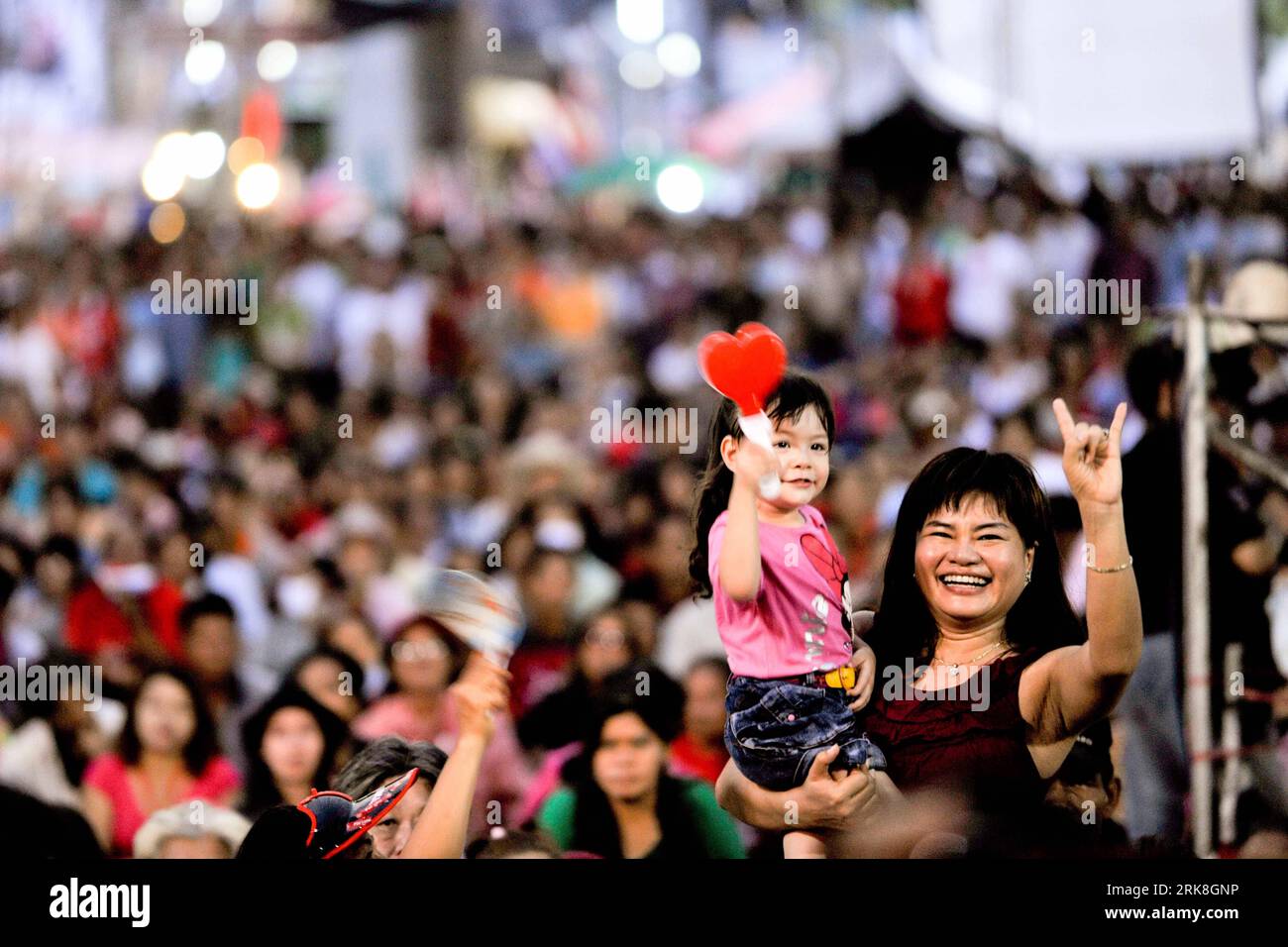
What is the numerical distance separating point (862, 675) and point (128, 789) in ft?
9.00

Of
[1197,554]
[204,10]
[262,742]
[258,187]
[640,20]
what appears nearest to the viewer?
[1197,554]

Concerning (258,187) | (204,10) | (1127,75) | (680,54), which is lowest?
(1127,75)

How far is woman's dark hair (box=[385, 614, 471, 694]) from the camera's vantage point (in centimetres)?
411

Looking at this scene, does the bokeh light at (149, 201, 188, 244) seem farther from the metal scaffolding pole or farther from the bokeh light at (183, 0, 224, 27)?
the metal scaffolding pole

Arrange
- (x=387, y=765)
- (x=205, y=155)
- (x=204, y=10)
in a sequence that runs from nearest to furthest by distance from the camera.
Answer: (x=387, y=765) → (x=204, y=10) → (x=205, y=155)

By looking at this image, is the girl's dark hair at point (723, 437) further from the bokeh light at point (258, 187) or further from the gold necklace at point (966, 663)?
the bokeh light at point (258, 187)

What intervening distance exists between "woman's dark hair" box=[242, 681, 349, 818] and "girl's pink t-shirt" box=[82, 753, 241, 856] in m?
0.17

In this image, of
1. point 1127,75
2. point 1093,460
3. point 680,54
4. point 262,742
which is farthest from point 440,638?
point 680,54

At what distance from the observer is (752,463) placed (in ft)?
10.2

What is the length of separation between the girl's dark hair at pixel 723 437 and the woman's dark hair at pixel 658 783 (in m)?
0.87

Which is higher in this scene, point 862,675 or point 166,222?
point 166,222

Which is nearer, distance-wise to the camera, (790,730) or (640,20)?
(790,730)

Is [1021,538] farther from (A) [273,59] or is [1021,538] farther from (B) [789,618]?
(A) [273,59]

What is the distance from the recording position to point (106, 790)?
5305mm
